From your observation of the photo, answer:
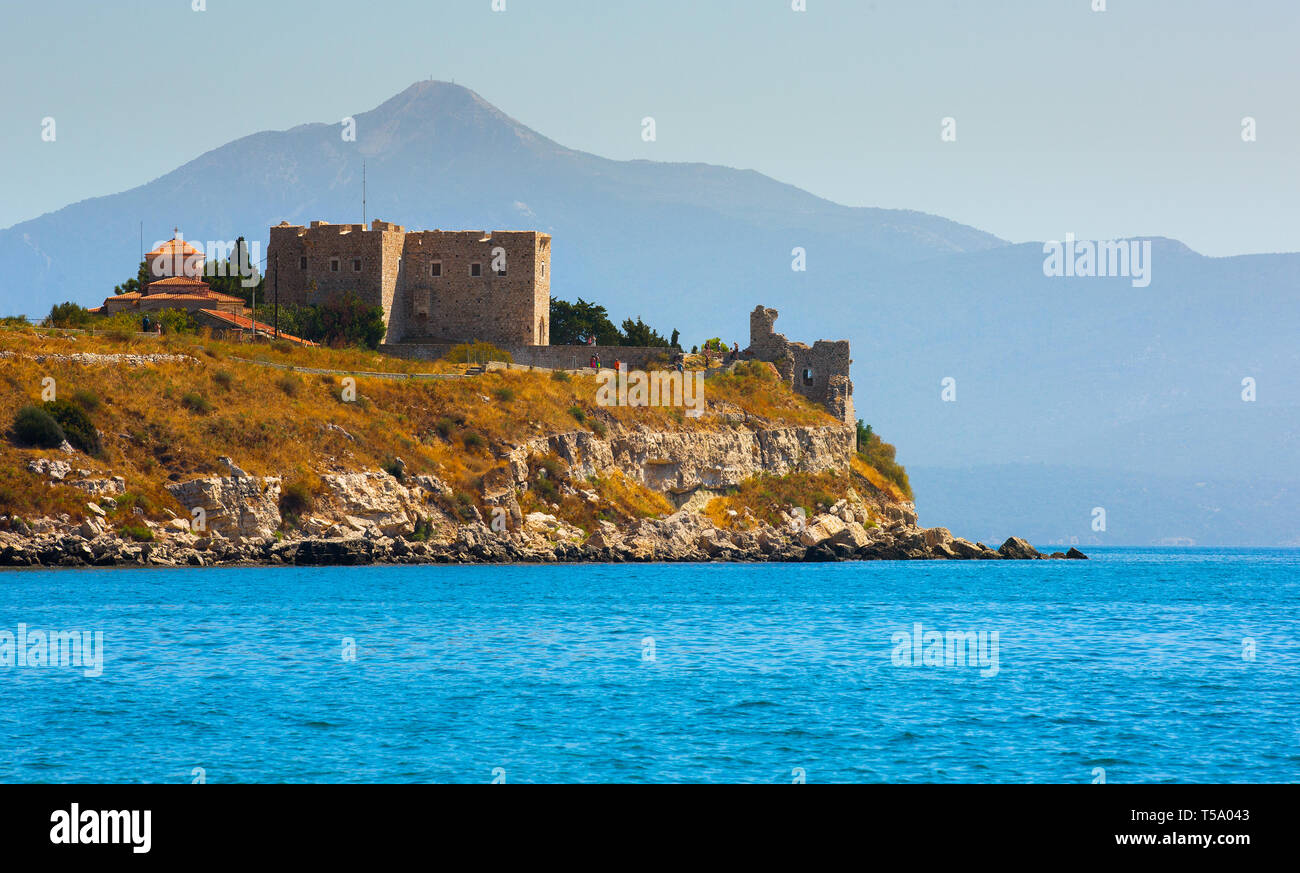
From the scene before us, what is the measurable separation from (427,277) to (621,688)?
62.5 metres

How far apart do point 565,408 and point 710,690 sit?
169 ft

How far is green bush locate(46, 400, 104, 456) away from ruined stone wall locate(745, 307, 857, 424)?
41.8 metres

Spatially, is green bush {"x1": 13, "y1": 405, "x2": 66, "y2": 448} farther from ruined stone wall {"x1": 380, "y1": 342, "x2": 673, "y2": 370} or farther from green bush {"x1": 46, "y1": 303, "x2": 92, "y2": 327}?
ruined stone wall {"x1": 380, "y1": 342, "x2": 673, "y2": 370}

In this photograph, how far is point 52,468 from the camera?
58625mm

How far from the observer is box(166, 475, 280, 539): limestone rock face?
61.6 meters

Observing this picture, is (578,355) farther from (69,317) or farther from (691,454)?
(69,317)

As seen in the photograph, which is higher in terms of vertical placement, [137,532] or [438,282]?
[438,282]

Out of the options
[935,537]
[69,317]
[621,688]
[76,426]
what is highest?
[69,317]

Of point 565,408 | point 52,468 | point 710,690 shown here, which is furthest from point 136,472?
point 710,690

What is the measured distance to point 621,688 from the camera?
29.7 m

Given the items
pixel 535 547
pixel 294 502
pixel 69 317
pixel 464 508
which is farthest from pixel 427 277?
pixel 294 502

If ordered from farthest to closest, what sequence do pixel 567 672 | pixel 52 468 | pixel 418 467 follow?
pixel 418 467
pixel 52 468
pixel 567 672

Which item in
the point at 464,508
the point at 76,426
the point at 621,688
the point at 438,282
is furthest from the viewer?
the point at 438,282
